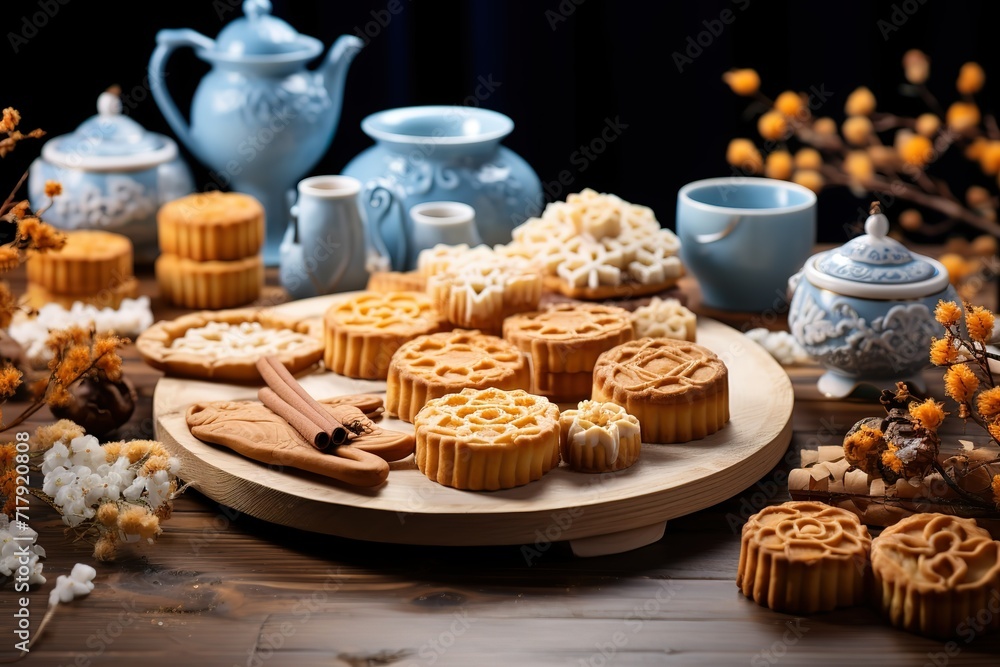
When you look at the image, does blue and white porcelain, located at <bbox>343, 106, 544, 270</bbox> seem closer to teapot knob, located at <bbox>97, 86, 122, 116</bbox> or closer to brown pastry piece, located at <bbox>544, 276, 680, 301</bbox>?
brown pastry piece, located at <bbox>544, 276, 680, 301</bbox>

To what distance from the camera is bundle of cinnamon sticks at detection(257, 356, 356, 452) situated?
2.14 meters

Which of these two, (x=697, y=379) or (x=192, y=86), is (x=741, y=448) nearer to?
(x=697, y=379)

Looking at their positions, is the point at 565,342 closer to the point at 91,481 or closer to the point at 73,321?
the point at 91,481

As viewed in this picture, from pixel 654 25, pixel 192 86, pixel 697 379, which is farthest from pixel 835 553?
pixel 192 86

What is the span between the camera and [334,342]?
8.57 feet

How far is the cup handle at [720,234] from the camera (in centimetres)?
294

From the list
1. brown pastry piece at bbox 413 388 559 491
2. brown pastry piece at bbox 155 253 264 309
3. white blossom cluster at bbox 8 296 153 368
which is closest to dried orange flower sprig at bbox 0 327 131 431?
white blossom cluster at bbox 8 296 153 368

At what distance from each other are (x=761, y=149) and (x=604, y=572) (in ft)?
7.73

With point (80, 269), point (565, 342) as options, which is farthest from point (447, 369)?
point (80, 269)

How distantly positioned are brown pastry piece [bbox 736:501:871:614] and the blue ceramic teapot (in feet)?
6.09

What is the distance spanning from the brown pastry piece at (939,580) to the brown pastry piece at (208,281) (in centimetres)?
→ 180

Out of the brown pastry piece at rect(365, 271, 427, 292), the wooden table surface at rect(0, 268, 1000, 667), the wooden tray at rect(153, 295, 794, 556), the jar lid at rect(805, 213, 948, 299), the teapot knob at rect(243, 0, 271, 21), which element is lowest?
the wooden table surface at rect(0, 268, 1000, 667)

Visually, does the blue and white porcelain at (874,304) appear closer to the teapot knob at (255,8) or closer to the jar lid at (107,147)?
the teapot knob at (255,8)

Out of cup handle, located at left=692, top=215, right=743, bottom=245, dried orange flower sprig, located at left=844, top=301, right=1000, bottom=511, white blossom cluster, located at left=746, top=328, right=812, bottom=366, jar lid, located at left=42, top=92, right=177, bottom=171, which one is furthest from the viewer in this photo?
jar lid, located at left=42, top=92, right=177, bottom=171
